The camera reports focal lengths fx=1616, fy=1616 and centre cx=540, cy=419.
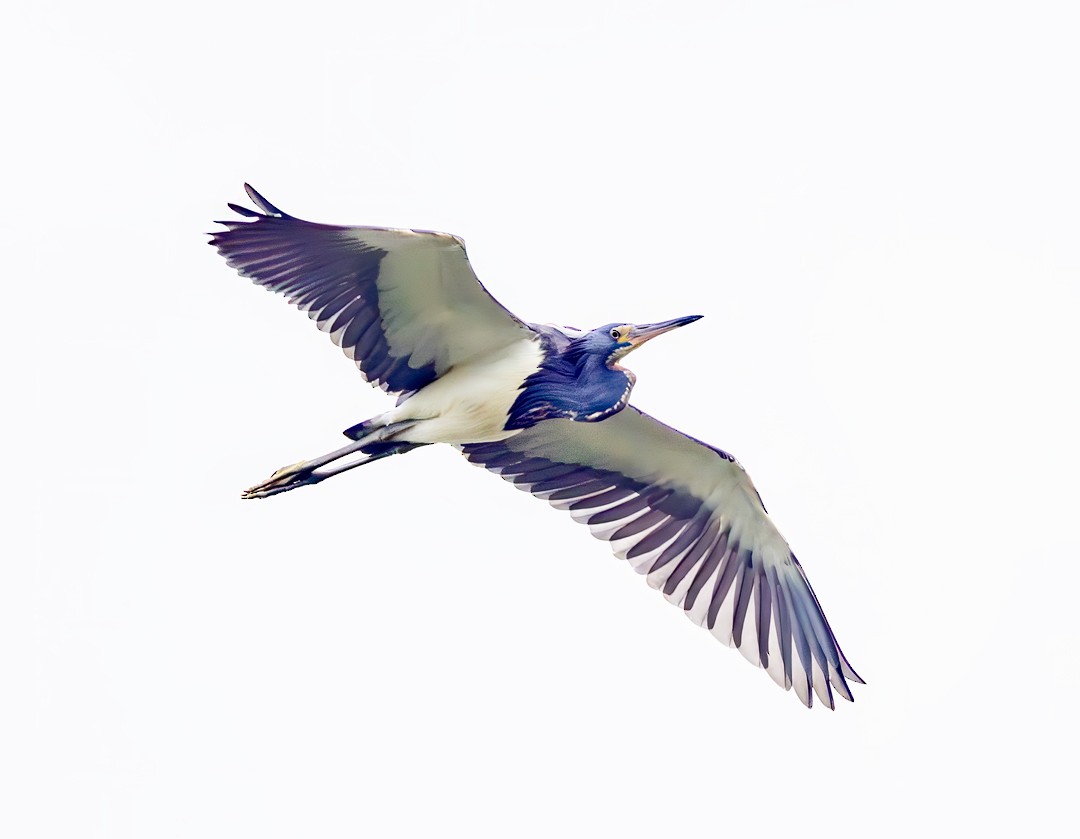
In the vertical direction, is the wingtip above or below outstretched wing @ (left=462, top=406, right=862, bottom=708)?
above

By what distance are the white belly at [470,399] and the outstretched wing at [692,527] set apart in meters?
0.50

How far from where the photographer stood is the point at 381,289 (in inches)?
358

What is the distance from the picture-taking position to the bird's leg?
31.1 ft

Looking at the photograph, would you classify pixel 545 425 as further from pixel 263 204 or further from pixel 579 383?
pixel 263 204

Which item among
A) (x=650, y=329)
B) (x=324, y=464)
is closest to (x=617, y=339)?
(x=650, y=329)

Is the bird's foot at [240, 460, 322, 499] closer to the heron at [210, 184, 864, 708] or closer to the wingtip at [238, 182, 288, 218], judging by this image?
the heron at [210, 184, 864, 708]

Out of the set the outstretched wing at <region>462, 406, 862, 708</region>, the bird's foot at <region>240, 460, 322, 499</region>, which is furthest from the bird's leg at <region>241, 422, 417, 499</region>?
the outstretched wing at <region>462, 406, 862, 708</region>

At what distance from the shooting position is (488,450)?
9.99 m

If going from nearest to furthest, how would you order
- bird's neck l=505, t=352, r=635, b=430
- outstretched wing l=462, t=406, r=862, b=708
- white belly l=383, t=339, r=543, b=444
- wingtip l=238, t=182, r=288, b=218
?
wingtip l=238, t=182, r=288, b=218 < bird's neck l=505, t=352, r=635, b=430 < white belly l=383, t=339, r=543, b=444 < outstretched wing l=462, t=406, r=862, b=708

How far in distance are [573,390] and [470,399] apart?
2.04 feet

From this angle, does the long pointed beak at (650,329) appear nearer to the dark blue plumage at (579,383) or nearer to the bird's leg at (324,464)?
the dark blue plumage at (579,383)

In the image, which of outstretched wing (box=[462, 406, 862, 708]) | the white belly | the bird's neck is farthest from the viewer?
outstretched wing (box=[462, 406, 862, 708])

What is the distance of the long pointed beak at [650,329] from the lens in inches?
→ 361

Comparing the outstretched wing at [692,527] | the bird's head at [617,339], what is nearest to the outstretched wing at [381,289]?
the bird's head at [617,339]
